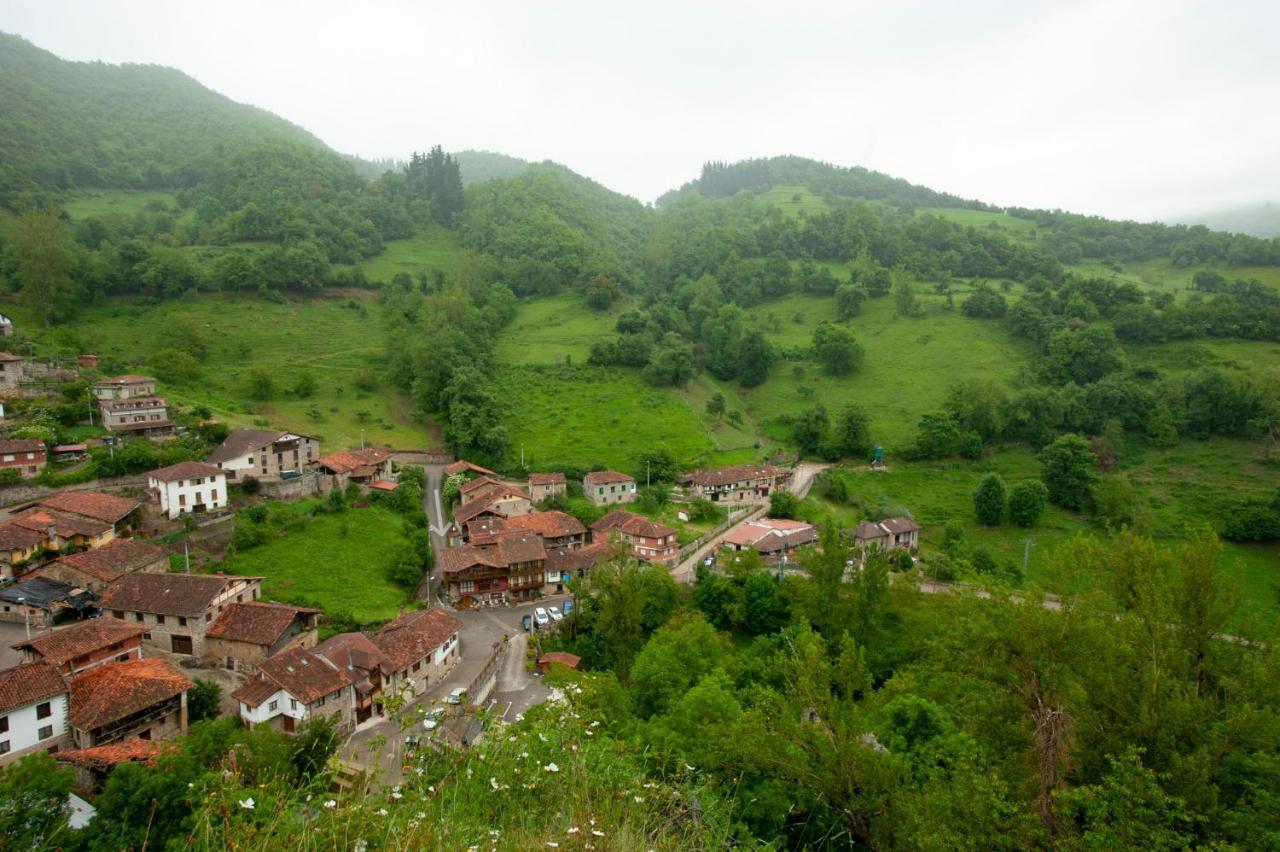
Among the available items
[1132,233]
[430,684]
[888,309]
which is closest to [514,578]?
[430,684]

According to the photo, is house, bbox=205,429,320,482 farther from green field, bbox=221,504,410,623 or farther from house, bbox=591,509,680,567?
house, bbox=591,509,680,567

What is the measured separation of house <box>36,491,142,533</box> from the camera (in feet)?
88.6

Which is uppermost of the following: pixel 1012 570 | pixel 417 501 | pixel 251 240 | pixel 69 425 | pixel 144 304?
pixel 251 240

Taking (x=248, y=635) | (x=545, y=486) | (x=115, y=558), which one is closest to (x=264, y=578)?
(x=248, y=635)

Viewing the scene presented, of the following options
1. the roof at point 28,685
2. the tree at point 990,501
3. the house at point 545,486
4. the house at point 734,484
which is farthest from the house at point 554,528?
the tree at point 990,501

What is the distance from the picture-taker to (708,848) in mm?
5902

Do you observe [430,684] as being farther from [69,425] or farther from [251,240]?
[251,240]

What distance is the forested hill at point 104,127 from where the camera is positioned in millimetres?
73188

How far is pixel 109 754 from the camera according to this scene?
15711mm

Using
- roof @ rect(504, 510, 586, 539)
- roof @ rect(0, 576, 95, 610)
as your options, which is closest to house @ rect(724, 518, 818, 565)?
roof @ rect(504, 510, 586, 539)

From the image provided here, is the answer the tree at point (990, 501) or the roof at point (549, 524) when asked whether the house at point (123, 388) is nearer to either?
the roof at point (549, 524)

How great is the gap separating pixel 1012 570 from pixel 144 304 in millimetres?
67346

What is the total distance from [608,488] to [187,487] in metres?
22.1

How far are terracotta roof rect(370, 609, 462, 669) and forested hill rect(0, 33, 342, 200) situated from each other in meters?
71.4
